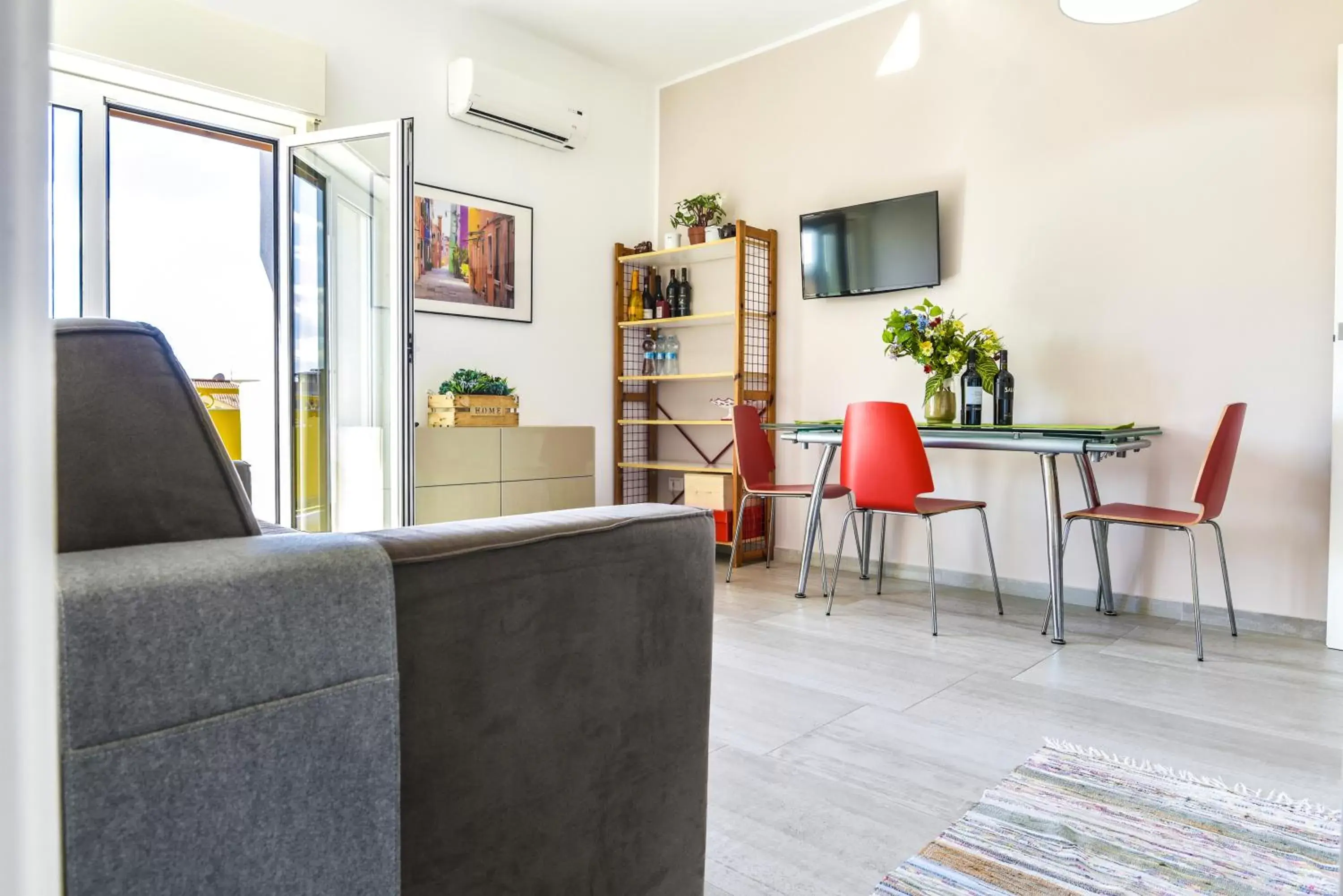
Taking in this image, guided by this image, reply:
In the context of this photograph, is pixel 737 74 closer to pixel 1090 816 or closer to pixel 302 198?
pixel 302 198

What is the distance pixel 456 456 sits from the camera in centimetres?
420

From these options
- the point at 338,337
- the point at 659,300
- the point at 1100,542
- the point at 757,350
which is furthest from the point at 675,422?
the point at 1100,542

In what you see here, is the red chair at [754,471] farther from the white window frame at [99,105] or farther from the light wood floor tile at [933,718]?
the white window frame at [99,105]

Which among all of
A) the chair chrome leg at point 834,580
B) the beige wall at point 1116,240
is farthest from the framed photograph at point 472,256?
the chair chrome leg at point 834,580

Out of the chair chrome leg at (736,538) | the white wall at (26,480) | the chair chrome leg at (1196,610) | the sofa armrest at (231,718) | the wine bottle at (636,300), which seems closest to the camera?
the white wall at (26,480)

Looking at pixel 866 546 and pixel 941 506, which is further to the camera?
pixel 866 546

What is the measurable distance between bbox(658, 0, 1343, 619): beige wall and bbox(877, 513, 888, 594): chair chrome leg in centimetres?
16

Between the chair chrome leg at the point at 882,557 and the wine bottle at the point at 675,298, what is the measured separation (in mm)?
1818

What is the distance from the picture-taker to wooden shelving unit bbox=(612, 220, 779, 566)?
489 cm

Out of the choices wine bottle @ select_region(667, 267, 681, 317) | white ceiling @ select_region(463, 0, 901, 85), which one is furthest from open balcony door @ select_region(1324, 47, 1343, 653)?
wine bottle @ select_region(667, 267, 681, 317)

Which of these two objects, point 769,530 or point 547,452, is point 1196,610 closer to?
point 769,530

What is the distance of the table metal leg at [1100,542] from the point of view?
3600 mm

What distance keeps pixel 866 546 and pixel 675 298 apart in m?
2.03

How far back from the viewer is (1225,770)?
6.50ft
